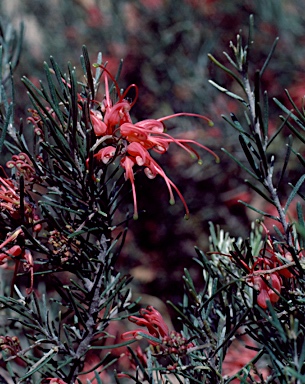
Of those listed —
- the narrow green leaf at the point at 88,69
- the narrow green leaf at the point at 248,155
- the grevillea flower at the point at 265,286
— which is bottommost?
the grevillea flower at the point at 265,286

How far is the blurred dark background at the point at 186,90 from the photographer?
0.90 metres

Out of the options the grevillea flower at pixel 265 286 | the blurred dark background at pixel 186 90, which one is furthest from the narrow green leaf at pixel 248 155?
the blurred dark background at pixel 186 90

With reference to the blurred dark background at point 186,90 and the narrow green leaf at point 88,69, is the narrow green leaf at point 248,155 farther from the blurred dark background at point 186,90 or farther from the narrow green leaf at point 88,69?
the blurred dark background at point 186,90

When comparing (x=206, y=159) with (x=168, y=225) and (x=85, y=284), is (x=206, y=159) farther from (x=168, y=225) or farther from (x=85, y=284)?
(x=85, y=284)

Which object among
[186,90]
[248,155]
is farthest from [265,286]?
[186,90]

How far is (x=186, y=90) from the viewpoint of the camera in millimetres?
954

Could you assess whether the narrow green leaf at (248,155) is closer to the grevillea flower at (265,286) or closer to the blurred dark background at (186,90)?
the grevillea flower at (265,286)

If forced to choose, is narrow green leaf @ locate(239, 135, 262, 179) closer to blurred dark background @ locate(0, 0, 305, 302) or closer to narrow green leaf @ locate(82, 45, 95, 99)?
narrow green leaf @ locate(82, 45, 95, 99)

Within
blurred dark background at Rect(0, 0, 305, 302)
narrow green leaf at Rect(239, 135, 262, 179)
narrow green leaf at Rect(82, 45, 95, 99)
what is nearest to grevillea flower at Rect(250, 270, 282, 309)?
narrow green leaf at Rect(239, 135, 262, 179)

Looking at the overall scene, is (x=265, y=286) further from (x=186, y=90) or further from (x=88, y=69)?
(x=186, y=90)

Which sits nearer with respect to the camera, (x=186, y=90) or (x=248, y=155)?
(x=248, y=155)

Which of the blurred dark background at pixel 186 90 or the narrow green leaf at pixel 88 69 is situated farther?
the blurred dark background at pixel 186 90

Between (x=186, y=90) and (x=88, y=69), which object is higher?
(x=88, y=69)

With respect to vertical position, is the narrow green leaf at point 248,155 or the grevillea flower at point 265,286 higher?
the narrow green leaf at point 248,155
